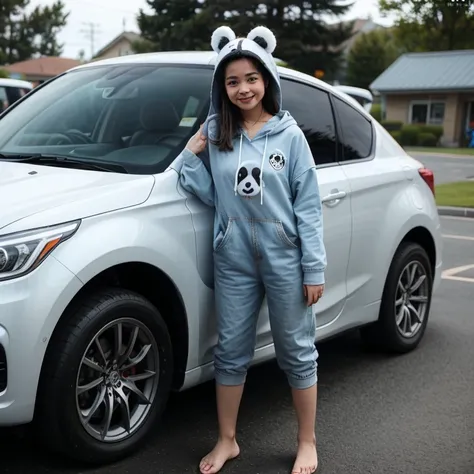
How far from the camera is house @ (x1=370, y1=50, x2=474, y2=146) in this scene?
39.1 meters

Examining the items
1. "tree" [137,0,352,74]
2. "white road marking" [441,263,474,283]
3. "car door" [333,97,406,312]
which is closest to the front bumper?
"car door" [333,97,406,312]

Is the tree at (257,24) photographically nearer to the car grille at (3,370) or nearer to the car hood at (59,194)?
the car hood at (59,194)

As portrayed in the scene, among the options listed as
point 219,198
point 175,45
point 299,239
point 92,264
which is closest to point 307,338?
point 299,239

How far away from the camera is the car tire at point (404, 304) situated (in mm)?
4555

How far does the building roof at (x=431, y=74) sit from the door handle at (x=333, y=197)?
118 ft

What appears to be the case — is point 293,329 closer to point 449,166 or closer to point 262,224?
point 262,224

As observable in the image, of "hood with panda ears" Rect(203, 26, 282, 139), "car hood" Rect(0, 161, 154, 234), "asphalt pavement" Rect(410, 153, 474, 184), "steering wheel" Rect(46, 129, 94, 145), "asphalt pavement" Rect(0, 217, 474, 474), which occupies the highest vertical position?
"hood with panda ears" Rect(203, 26, 282, 139)

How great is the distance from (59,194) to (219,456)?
1293 mm

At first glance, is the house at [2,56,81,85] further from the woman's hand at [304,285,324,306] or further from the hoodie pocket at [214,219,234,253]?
the woman's hand at [304,285,324,306]

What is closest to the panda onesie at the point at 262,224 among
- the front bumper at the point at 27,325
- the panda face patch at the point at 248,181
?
the panda face patch at the point at 248,181

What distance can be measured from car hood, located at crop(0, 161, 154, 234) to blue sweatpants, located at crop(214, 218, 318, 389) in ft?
1.45

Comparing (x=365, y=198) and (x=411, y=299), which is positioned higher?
(x=365, y=198)

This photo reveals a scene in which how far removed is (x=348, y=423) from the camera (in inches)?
147

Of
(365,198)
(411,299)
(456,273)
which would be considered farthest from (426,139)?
(365,198)
